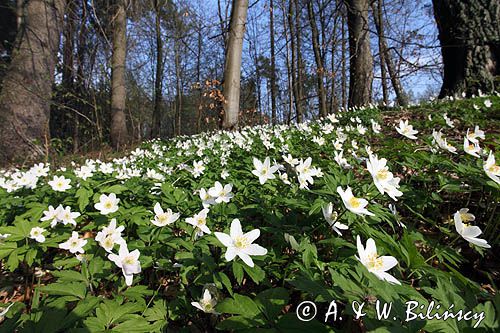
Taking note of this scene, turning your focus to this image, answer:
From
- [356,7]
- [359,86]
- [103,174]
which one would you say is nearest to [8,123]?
[103,174]

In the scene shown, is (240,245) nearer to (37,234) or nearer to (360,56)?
(37,234)

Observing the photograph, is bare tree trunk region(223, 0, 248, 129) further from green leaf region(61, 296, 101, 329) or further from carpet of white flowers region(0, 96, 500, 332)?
green leaf region(61, 296, 101, 329)

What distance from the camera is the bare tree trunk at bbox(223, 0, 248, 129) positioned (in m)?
6.78

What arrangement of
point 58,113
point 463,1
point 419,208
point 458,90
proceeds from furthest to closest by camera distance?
1. point 58,113
2. point 458,90
3. point 463,1
4. point 419,208

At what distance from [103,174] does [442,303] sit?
2802mm

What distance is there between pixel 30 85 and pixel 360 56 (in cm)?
808

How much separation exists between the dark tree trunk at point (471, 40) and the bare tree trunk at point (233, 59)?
4185 mm

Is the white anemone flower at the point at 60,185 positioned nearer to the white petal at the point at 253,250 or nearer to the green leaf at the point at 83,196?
the green leaf at the point at 83,196

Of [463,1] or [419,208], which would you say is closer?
[419,208]

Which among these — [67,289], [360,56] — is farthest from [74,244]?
[360,56]

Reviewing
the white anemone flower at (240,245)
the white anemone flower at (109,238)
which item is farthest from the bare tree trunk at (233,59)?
the white anemone flower at (240,245)

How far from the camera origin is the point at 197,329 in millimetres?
1241

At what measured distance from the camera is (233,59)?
684 centimetres

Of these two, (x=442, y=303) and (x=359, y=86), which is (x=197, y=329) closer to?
(x=442, y=303)
